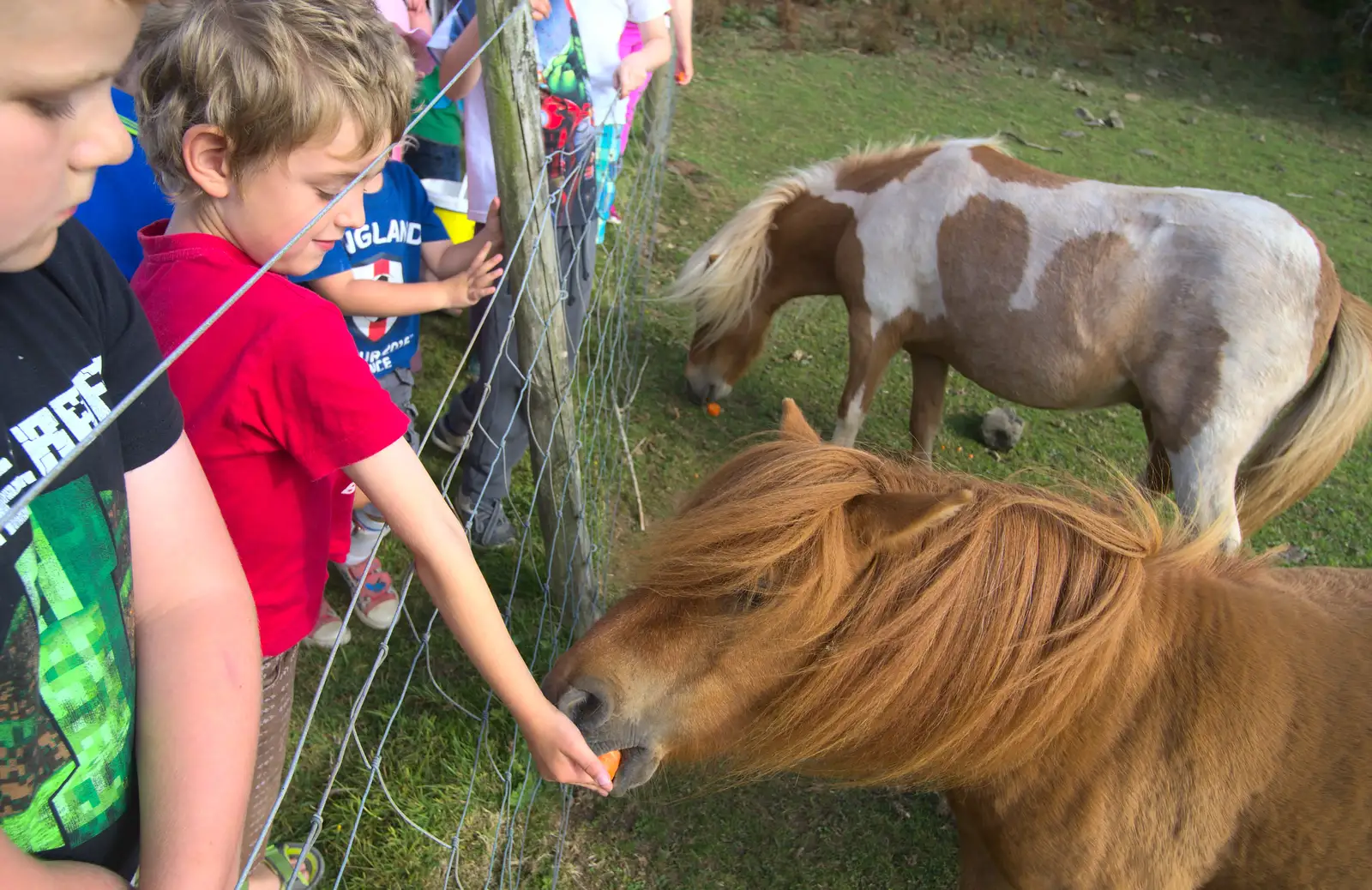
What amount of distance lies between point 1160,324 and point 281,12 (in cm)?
303

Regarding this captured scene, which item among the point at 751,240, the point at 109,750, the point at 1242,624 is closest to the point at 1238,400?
the point at 1242,624

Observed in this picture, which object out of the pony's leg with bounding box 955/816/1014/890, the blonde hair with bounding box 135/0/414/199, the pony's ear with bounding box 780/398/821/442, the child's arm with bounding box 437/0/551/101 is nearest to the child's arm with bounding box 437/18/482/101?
the child's arm with bounding box 437/0/551/101

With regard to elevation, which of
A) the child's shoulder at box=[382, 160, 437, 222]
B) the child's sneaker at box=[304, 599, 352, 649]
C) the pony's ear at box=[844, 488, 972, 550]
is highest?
the child's shoulder at box=[382, 160, 437, 222]

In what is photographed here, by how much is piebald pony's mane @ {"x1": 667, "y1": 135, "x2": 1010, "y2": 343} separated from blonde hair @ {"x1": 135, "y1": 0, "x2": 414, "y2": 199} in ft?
9.86

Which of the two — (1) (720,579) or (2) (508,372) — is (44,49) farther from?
(2) (508,372)

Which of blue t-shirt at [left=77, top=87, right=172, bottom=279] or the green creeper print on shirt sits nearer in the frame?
the green creeper print on shirt

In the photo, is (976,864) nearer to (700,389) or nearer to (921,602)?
(921,602)

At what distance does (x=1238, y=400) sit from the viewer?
300 cm

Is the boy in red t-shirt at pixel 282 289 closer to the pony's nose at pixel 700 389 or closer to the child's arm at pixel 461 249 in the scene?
the child's arm at pixel 461 249

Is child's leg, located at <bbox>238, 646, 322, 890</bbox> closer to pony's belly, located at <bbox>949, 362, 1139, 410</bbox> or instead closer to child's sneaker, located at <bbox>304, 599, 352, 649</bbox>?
child's sneaker, located at <bbox>304, 599, 352, 649</bbox>

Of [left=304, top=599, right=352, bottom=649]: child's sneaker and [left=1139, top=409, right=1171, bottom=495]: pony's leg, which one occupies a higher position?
[left=1139, top=409, right=1171, bottom=495]: pony's leg

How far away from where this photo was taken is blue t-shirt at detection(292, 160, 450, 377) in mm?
2213

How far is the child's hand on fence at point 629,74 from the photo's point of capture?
10.6 feet

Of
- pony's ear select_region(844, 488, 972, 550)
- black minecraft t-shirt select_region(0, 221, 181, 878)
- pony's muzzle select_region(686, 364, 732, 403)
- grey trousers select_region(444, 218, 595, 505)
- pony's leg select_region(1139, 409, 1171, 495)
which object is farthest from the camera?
pony's muzzle select_region(686, 364, 732, 403)
